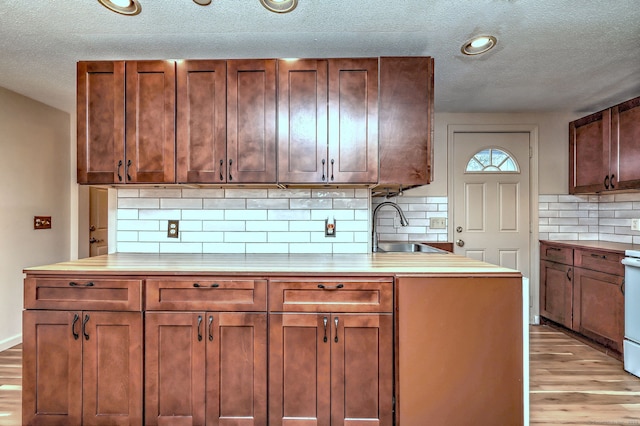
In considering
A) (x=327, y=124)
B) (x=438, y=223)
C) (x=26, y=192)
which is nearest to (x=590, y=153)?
(x=438, y=223)

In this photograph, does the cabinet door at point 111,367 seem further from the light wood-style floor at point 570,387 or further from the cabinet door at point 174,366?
the light wood-style floor at point 570,387

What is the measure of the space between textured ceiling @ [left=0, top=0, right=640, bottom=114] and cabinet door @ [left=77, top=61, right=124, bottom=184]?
0.78 ft

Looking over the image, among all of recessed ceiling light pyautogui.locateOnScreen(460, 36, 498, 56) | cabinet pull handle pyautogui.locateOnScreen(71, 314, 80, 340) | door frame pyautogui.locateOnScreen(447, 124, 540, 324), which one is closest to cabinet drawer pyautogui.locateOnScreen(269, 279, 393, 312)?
cabinet pull handle pyautogui.locateOnScreen(71, 314, 80, 340)

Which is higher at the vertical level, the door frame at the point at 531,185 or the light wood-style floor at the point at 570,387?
the door frame at the point at 531,185

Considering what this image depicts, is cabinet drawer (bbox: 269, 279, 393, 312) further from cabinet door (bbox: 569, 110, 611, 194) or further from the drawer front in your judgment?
cabinet door (bbox: 569, 110, 611, 194)

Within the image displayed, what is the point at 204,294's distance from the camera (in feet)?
5.98

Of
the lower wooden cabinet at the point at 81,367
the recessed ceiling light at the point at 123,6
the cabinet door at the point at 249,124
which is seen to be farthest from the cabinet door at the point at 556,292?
the recessed ceiling light at the point at 123,6

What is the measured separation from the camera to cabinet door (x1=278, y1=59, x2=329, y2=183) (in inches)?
84.4

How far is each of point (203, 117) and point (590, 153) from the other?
350 cm

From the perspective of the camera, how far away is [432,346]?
1.76m

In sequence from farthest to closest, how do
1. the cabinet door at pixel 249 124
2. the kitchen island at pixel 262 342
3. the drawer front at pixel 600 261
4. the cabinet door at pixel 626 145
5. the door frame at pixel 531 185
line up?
1. the door frame at pixel 531 185
2. the cabinet door at pixel 626 145
3. the drawer front at pixel 600 261
4. the cabinet door at pixel 249 124
5. the kitchen island at pixel 262 342

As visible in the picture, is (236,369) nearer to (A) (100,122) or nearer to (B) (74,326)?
(B) (74,326)

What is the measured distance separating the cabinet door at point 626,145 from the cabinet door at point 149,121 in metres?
3.50

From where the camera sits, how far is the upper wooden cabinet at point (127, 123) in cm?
216
